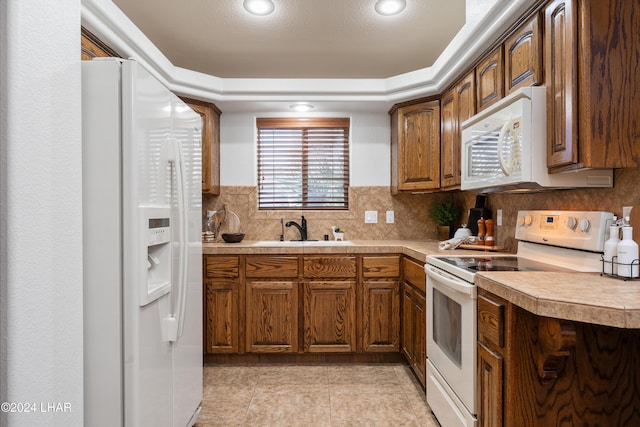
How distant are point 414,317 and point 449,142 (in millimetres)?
1317

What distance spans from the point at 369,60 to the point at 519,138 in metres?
1.65

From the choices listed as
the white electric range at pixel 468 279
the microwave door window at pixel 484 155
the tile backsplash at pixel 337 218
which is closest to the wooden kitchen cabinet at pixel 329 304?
the tile backsplash at pixel 337 218

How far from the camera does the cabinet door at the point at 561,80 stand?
4.90 ft

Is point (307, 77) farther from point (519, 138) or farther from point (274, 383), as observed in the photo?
point (274, 383)

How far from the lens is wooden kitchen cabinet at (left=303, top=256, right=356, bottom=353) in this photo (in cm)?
300

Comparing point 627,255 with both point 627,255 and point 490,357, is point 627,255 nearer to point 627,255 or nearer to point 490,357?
point 627,255

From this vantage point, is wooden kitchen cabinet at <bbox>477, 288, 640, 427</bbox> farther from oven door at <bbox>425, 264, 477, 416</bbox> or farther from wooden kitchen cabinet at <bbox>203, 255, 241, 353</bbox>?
wooden kitchen cabinet at <bbox>203, 255, 241, 353</bbox>

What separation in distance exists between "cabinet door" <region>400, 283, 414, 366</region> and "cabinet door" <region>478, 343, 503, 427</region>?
3.70ft

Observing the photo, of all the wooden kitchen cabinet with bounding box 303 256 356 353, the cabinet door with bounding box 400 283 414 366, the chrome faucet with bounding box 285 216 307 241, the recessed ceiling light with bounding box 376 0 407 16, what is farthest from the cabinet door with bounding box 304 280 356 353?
the recessed ceiling light with bounding box 376 0 407 16

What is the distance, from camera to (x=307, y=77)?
3400 millimetres

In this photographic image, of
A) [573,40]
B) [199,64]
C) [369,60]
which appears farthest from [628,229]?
[199,64]

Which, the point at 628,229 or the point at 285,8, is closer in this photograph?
the point at 628,229

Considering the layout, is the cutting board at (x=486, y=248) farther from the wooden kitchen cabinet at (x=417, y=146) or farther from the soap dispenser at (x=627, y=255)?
the soap dispenser at (x=627, y=255)

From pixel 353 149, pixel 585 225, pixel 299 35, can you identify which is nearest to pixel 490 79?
pixel 585 225
